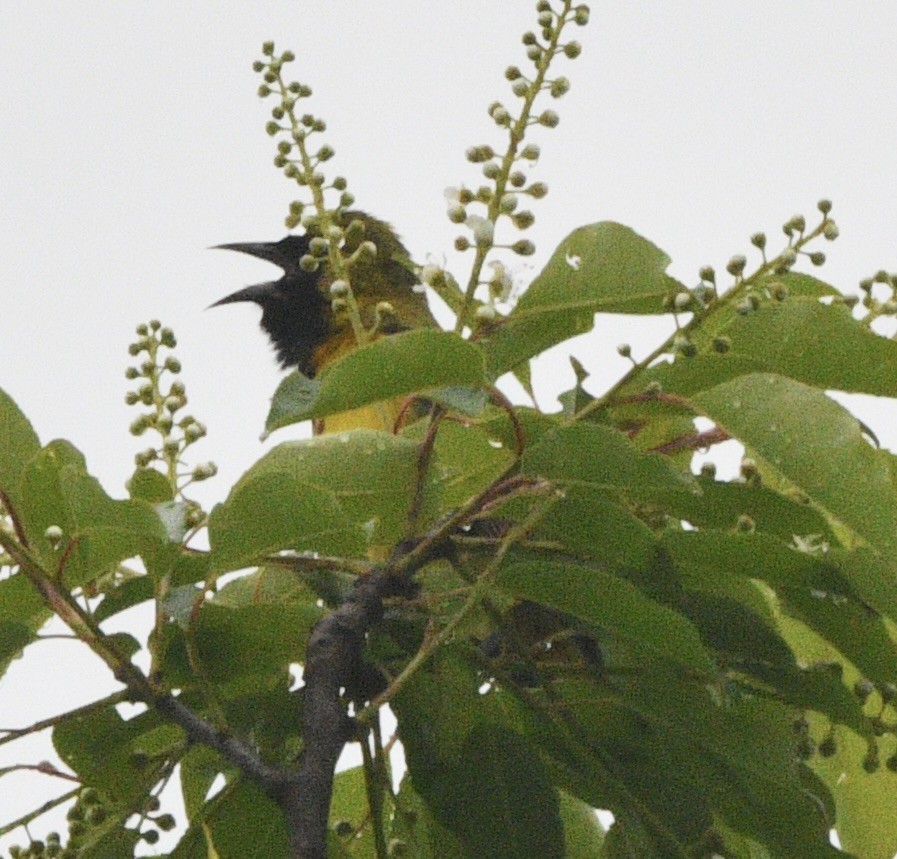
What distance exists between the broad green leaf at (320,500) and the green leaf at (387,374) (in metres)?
0.07

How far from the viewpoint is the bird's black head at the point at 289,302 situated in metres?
4.80

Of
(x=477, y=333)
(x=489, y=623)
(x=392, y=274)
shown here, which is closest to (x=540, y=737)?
(x=489, y=623)

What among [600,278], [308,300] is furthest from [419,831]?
[308,300]

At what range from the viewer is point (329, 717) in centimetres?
158

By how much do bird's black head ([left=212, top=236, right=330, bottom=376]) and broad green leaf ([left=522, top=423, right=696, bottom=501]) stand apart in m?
3.27

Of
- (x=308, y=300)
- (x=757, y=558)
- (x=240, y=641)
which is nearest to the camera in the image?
(x=757, y=558)

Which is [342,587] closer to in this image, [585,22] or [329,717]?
A: [329,717]

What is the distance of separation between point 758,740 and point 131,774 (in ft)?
2.40

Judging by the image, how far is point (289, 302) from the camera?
4863mm

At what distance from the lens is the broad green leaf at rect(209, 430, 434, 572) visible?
1.54 meters

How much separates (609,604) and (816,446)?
26 cm

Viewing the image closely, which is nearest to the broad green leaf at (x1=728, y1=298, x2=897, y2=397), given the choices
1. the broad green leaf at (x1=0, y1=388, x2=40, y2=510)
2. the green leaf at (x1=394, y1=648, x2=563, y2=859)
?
the green leaf at (x1=394, y1=648, x2=563, y2=859)

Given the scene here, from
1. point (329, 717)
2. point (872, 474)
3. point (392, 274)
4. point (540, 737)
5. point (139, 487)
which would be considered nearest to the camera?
point (872, 474)

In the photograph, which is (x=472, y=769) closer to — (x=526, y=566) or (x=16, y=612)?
(x=526, y=566)
